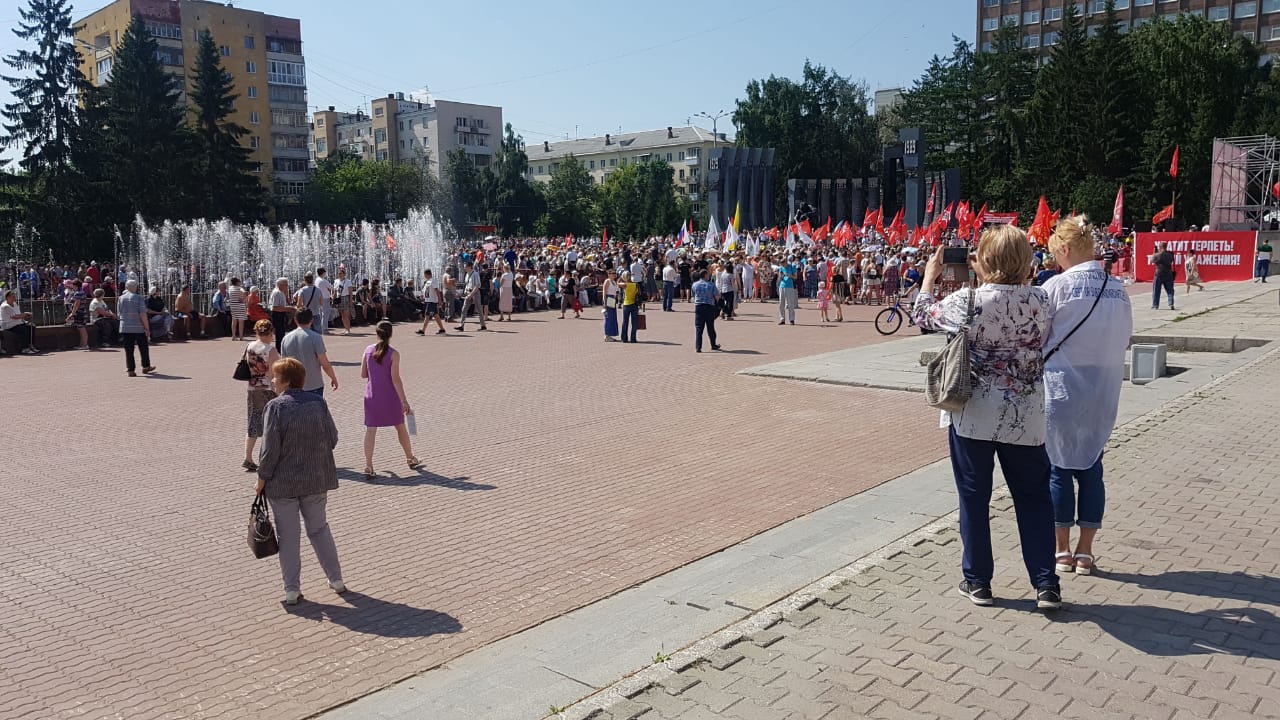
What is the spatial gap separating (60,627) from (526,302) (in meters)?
23.8

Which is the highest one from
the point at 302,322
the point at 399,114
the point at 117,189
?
the point at 399,114

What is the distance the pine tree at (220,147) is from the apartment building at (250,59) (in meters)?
16.8

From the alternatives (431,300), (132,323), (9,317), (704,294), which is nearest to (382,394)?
(132,323)

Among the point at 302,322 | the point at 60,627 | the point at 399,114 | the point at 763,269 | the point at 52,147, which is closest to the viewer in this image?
the point at 60,627

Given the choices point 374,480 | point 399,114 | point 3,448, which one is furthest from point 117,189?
point 399,114

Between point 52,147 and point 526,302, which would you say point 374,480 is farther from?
point 52,147

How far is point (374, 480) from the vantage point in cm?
823

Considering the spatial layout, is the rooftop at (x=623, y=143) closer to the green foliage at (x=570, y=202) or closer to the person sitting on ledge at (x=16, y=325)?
the green foliage at (x=570, y=202)

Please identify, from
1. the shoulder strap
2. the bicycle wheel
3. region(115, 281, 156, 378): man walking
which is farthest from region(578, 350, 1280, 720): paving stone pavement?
the bicycle wheel

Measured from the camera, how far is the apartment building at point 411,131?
124m

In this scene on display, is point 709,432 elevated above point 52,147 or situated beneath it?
situated beneath

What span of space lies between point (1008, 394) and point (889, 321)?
53.9 feet

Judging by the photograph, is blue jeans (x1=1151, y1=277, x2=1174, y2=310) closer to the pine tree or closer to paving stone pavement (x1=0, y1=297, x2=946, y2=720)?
paving stone pavement (x1=0, y1=297, x2=946, y2=720)

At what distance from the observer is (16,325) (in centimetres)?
1956
